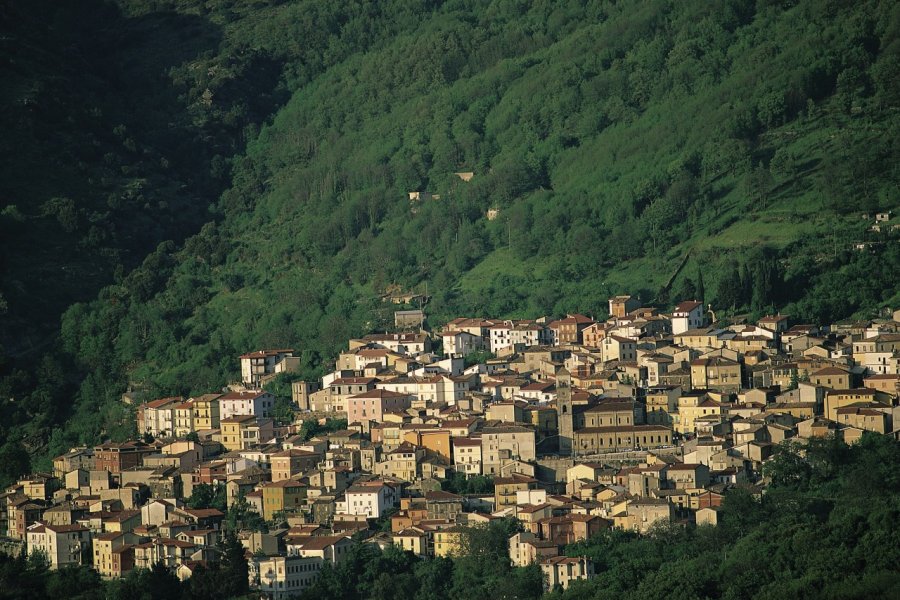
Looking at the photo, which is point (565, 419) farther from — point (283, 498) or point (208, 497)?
point (208, 497)

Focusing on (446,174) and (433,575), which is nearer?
(433,575)

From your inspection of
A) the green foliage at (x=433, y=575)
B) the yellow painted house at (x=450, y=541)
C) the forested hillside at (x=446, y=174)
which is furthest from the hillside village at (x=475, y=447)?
the forested hillside at (x=446, y=174)

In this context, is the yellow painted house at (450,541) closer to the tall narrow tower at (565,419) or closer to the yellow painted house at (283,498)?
the yellow painted house at (283,498)

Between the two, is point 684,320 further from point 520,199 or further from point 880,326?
point 520,199

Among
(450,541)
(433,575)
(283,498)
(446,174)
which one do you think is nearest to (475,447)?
(283,498)

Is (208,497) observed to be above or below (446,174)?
below

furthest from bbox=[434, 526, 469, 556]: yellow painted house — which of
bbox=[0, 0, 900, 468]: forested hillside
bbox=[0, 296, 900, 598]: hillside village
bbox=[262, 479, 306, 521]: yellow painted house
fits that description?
bbox=[0, 0, 900, 468]: forested hillside
